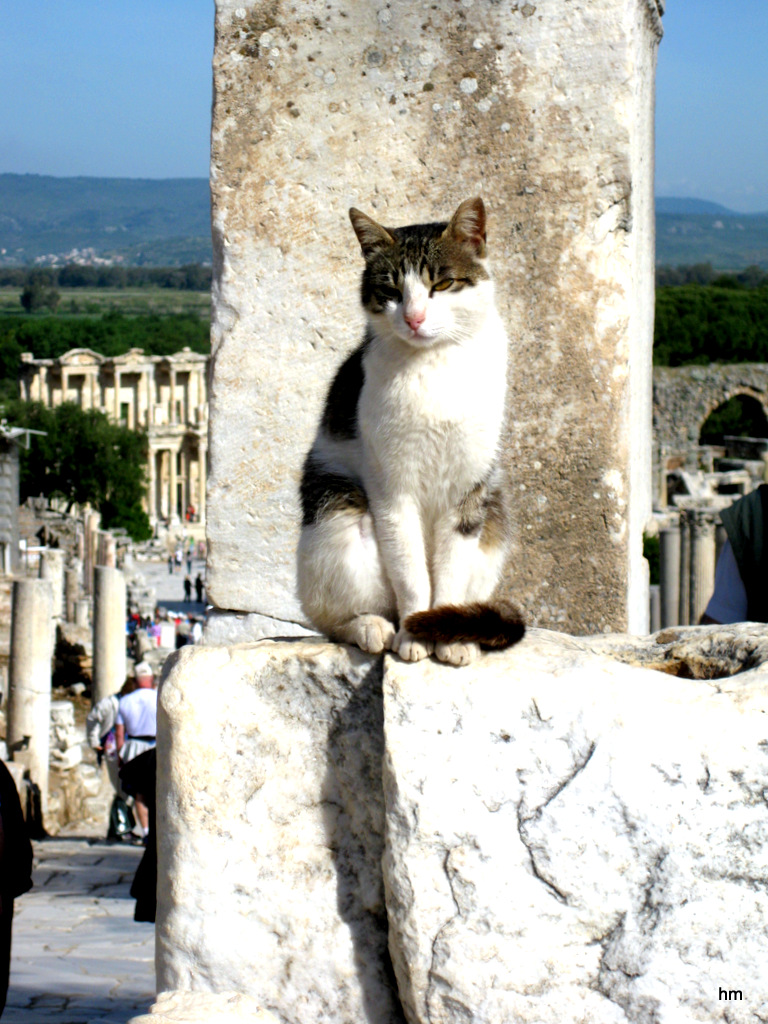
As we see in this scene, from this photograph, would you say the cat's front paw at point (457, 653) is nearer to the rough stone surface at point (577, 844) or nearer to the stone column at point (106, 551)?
the rough stone surface at point (577, 844)

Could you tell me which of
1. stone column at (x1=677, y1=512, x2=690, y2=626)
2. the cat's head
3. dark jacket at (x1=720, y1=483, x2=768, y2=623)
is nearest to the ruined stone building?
stone column at (x1=677, y1=512, x2=690, y2=626)

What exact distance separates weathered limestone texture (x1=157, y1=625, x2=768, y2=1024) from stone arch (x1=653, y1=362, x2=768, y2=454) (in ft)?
136

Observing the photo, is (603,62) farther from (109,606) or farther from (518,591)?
(109,606)

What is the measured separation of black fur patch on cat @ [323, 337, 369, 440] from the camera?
3.12 meters

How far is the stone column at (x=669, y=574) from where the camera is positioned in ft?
60.9

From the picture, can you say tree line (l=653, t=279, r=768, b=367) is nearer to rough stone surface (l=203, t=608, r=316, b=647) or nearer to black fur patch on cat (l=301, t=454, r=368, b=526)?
rough stone surface (l=203, t=608, r=316, b=647)

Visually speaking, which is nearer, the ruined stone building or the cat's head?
the cat's head

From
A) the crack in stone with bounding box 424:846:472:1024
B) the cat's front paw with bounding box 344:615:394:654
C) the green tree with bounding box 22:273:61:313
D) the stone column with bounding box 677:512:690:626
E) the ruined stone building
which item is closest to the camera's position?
the crack in stone with bounding box 424:846:472:1024

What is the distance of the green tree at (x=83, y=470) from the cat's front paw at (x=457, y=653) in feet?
176

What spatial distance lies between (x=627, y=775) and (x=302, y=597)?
119 cm

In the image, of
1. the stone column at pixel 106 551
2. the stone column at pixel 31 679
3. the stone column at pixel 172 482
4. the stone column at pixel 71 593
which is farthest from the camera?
the stone column at pixel 172 482

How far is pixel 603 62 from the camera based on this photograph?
11.3 feet

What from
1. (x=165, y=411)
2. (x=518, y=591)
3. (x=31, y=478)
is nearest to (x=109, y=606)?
(x=518, y=591)

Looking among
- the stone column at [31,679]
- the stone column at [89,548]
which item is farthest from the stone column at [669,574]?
the stone column at [89,548]
